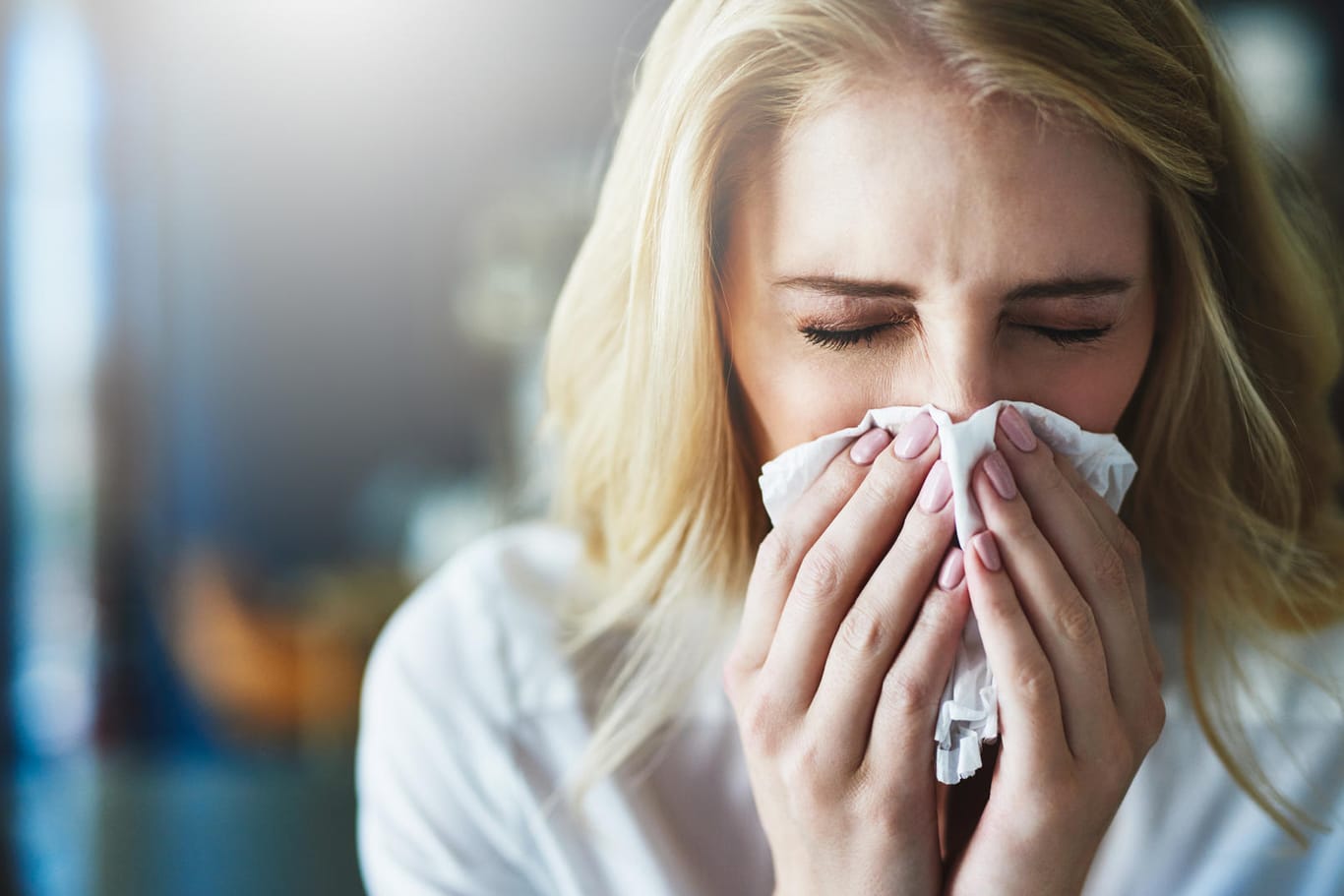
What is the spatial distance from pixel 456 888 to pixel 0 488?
2.18m

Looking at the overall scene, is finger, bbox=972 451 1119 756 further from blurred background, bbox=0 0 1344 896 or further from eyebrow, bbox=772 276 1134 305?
blurred background, bbox=0 0 1344 896

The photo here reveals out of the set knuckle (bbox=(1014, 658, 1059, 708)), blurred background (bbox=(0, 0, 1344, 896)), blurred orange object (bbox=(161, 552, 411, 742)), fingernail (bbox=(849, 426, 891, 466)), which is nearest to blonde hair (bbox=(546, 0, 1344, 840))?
fingernail (bbox=(849, 426, 891, 466))

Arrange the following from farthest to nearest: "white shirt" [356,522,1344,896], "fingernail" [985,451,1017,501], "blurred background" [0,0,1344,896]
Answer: "blurred background" [0,0,1344,896] → "white shirt" [356,522,1344,896] → "fingernail" [985,451,1017,501]

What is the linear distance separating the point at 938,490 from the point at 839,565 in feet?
0.22

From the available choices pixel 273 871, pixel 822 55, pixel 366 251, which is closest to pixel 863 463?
pixel 822 55

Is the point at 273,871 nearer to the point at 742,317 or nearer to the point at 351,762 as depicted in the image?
the point at 351,762

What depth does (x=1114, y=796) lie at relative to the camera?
Result: 22.6 inches

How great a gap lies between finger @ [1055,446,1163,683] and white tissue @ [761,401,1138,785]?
1 centimetres

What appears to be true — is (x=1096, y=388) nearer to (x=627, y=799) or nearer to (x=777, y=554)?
(x=777, y=554)

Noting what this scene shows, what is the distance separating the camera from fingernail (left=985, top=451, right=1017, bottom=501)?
0.53 m

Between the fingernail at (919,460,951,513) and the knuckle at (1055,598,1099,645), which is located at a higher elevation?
the fingernail at (919,460,951,513)

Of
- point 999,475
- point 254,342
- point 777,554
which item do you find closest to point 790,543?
point 777,554

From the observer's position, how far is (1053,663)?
553 millimetres

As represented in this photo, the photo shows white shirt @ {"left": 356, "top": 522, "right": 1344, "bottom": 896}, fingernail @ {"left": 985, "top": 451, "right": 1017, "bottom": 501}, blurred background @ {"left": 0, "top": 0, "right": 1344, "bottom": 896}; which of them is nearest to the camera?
fingernail @ {"left": 985, "top": 451, "right": 1017, "bottom": 501}
